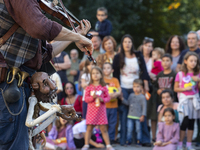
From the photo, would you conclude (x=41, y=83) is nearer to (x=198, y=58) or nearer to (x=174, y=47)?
(x=198, y=58)

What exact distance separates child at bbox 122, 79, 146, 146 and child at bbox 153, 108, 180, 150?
27.4 inches

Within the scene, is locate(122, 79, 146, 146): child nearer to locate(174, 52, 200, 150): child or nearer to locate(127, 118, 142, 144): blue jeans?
locate(127, 118, 142, 144): blue jeans

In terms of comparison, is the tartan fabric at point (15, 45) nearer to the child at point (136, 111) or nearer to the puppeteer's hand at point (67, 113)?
the puppeteer's hand at point (67, 113)

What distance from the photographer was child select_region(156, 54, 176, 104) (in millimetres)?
7117

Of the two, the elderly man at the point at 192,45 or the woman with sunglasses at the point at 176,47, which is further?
the woman with sunglasses at the point at 176,47

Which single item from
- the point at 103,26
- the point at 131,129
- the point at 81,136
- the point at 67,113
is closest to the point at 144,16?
the point at 103,26

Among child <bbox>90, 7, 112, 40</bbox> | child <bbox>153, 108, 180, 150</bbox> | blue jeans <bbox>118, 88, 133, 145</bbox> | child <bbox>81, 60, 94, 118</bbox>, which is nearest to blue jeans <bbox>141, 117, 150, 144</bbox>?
blue jeans <bbox>118, 88, 133, 145</bbox>

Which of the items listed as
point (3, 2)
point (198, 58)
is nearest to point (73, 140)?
point (198, 58)

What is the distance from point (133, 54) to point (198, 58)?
1.34 meters

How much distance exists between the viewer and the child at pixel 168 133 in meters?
6.16

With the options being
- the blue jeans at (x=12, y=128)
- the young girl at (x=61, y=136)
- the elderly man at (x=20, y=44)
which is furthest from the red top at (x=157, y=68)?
the blue jeans at (x=12, y=128)

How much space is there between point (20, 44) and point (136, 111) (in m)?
4.47

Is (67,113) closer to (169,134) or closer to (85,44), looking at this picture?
(85,44)

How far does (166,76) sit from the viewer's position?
7148mm
